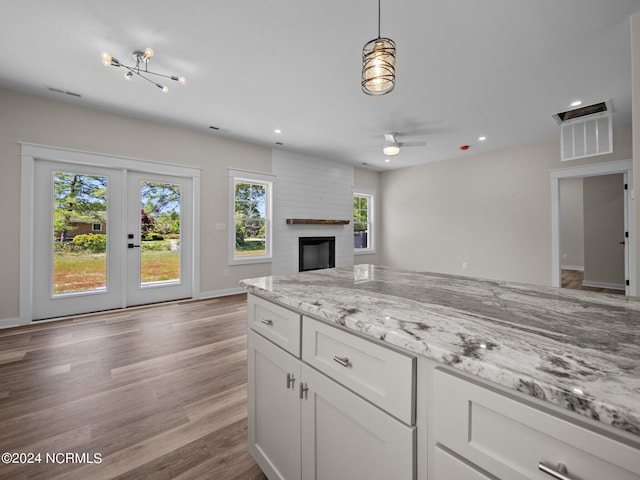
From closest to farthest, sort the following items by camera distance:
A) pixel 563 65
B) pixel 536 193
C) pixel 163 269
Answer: pixel 563 65
pixel 163 269
pixel 536 193

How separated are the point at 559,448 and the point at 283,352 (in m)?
0.88

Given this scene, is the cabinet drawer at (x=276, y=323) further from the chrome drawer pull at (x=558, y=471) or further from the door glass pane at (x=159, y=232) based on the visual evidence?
the door glass pane at (x=159, y=232)

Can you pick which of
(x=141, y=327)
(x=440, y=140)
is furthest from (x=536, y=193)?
(x=141, y=327)

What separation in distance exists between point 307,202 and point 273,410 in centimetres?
521

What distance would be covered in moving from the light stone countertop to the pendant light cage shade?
119cm

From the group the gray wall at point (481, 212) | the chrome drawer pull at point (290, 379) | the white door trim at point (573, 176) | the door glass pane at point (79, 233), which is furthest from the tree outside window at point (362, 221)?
the chrome drawer pull at point (290, 379)

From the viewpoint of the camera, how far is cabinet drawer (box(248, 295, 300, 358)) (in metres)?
1.09

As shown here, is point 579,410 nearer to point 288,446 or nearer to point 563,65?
point 288,446

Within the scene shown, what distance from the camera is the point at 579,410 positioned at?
44cm

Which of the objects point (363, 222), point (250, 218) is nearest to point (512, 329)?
point (250, 218)

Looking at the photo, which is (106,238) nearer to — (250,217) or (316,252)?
(250,217)

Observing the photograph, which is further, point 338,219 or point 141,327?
point 338,219

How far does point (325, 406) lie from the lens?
969mm

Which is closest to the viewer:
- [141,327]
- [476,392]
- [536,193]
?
[476,392]
